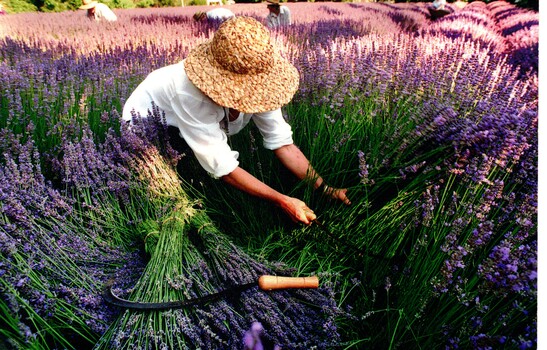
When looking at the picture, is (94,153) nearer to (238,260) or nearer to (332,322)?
(238,260)

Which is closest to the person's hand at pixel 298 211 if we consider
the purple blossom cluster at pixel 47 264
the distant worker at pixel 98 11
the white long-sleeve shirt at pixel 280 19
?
the purple blossom cluster at pixel 47 264

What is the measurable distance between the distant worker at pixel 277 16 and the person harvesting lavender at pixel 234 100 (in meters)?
5.03

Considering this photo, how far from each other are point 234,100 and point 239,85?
0.07 meters

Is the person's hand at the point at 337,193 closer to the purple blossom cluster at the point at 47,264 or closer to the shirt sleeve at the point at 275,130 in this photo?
the shirt sleeve at the point at 275,130

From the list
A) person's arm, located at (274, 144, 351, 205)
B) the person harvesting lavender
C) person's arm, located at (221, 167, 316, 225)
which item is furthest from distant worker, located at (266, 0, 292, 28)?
person's arm, located at (221, 167, 316, 225)

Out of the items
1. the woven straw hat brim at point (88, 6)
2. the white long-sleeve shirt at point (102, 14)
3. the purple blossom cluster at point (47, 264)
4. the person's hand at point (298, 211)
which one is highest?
the woven straw hat brim at point (88, 6)

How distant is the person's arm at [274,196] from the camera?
1574mm

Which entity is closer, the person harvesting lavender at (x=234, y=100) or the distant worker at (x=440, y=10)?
the person harvesting lavender at (x=234, y=100)

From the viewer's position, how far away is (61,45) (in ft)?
15.1

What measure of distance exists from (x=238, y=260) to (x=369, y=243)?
1.83 feet

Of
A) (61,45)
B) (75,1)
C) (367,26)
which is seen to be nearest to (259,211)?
(61,45)

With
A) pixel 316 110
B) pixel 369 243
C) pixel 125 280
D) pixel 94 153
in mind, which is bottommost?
pixel 125 280

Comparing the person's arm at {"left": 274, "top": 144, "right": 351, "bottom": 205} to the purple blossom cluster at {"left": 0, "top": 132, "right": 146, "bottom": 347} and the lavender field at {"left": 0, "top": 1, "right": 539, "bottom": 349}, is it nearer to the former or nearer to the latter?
the lavender field at {"left": 0, "top": 1, "right": 539, "bottom": 349}

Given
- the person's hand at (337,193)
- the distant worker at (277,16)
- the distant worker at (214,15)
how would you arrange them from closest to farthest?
the person's hand at (337,193), the distant worker at (214,15), the distant worker at (277,16)
